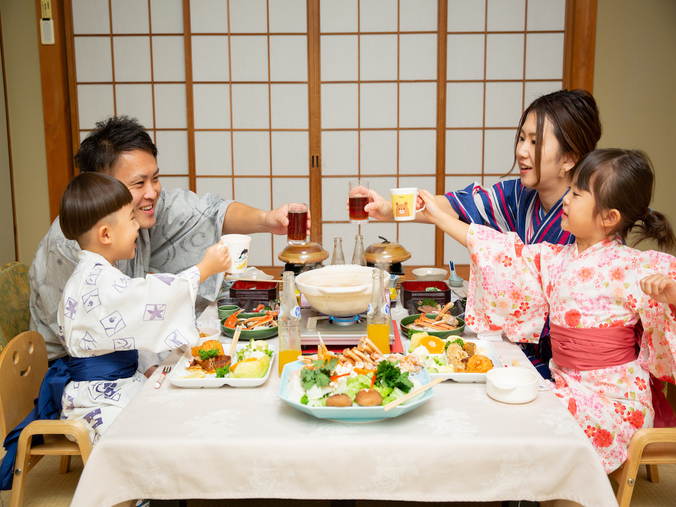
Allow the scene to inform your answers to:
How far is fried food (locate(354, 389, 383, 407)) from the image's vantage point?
113 cm

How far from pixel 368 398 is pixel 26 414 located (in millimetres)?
1142

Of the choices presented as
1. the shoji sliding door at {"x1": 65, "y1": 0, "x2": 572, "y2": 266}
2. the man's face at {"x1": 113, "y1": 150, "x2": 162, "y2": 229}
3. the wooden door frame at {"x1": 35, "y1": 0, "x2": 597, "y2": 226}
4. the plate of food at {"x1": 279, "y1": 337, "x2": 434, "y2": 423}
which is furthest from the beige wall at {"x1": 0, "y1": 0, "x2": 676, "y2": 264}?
the plate of food at {"x1": 279, "y1": 337, "x2": 434, "y2": 423}

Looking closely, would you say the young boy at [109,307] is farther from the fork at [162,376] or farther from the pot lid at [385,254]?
the pot lid at [385,254]

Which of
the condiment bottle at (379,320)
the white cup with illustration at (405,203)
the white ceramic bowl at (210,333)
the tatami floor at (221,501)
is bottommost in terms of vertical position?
the tatami floor at (221,501)

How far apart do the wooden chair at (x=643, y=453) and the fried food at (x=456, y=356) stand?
0.45 m

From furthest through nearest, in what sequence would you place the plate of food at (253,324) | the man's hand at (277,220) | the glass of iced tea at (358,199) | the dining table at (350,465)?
1. the man's hand at (277,220)
2. the glass of iced tea at (358,199)
3. the plate of food at (253,324)
4. the dining table at (350,465)

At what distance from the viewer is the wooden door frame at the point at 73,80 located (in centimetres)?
443

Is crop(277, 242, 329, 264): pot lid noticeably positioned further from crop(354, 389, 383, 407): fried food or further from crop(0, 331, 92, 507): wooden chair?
crop(354, 389, 383, 407): fried food

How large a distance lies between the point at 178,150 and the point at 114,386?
3.44 m

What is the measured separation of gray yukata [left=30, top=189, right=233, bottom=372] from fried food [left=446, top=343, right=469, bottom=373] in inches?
42.0

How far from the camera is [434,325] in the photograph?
5.58ft

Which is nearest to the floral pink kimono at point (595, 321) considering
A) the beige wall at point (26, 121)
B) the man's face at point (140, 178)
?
the man's face at point (140, 178)

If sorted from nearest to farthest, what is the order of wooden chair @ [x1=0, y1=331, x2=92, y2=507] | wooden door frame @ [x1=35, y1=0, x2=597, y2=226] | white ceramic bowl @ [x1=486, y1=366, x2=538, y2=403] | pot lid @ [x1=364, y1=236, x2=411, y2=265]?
1. white ceramic bowl @ [x1=486, y1=366, x2=538, y2=403]
2. wooden chair @ [x1=0, y1=331, x2=92, y2=507]
3. pot lid @ [x1=364, y1=236, x2=411, y2=265]
4. wooden door frame @ [x1=35, y1=0, x2=597, y2=226]

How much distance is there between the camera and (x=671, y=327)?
4.81 ft
